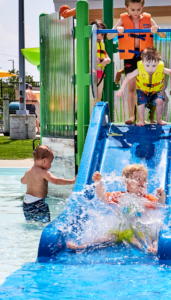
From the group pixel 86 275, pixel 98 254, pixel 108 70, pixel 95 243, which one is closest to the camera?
pixel 86 275

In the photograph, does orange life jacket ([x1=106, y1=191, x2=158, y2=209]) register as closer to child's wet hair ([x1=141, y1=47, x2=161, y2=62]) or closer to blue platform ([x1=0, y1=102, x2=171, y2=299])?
blue platform ([x1=0, y1=102, x2=171, y2=299])

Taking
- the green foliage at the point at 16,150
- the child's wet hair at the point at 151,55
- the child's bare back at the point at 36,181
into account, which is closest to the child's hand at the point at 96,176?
the child's bare back at the point at 36,181

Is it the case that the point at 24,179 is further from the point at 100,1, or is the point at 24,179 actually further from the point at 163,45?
the point at 100,1

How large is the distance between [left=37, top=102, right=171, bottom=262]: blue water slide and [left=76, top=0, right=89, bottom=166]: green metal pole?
0.22 m

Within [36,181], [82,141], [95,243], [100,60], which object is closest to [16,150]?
[100,60]

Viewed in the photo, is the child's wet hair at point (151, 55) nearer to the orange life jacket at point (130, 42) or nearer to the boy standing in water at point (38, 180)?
the orange life jacket at point (130, 42)

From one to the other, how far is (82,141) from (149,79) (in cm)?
108

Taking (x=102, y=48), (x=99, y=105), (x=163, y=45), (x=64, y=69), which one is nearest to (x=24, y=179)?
(x=99, y=105)

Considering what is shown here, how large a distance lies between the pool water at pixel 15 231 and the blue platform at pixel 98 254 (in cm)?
28

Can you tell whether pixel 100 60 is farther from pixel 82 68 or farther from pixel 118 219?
pixel 118 219

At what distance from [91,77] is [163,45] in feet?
6.67

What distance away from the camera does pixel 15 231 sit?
3.96 meters

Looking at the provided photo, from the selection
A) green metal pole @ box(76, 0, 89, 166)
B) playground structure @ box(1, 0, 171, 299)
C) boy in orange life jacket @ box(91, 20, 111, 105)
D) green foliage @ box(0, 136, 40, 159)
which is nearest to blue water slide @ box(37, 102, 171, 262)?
playground structure @ box(1, 0, 171, 299)

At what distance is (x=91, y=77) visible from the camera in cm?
432
